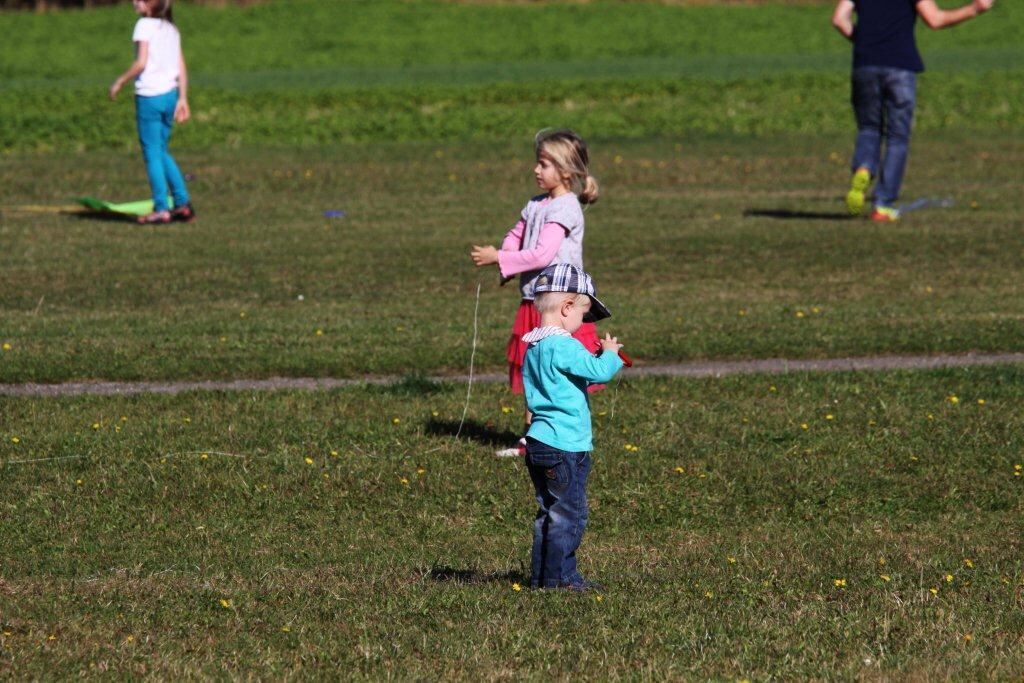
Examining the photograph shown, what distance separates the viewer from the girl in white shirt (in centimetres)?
1555

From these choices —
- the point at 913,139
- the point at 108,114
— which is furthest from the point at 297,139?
the point at 913,139

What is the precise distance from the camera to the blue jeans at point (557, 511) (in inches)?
244

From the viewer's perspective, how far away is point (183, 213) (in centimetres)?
1708

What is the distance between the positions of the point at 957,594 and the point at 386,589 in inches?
87.8

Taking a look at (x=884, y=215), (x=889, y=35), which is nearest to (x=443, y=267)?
(x=889, y=35)

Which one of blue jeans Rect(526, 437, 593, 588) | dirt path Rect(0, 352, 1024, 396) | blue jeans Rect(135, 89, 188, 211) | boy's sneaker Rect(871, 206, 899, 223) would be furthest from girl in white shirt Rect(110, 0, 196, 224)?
blue jeans Rect(526, 437, 593, 588)

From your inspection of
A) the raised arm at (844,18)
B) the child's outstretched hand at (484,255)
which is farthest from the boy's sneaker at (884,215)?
the child's outstretched hand at (484,255)

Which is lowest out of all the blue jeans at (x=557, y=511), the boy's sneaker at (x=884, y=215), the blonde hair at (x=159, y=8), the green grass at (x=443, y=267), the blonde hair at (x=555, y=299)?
the green grass at (x=443, y=267)

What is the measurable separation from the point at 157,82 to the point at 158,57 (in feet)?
0.84

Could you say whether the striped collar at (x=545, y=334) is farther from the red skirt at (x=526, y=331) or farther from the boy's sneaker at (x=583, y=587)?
the red skirt at (x=526, y=331)

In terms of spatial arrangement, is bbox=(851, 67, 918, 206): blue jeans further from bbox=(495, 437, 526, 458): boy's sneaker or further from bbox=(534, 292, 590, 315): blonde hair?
bbox=(534, 292, 590, 315): blonde hair

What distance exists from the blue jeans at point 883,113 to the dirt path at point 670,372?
16.6ft

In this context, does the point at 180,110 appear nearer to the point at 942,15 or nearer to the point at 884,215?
the point at 884,215

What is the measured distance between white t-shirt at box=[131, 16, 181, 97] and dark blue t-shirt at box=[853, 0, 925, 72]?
677 cm
